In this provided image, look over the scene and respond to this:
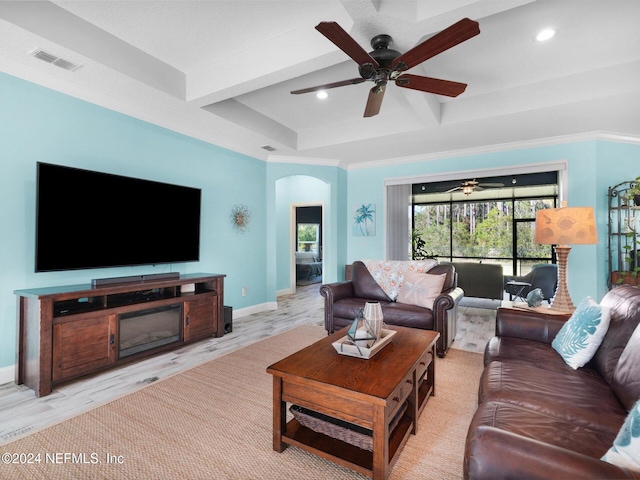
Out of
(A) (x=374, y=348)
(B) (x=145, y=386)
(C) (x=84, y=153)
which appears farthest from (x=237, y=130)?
(A) (x=374, y=348)

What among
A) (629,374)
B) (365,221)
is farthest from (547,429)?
(365,221)

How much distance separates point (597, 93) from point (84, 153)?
5.03 m

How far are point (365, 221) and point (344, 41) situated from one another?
430 cm

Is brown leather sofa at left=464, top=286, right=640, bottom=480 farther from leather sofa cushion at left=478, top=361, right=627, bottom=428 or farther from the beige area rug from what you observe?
the beige area rug

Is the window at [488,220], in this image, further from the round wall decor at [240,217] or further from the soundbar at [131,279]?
the soundbar at [131,279]

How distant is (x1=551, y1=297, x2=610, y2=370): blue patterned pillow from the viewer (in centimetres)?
180

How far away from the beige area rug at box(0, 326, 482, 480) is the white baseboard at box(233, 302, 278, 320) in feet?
7.06

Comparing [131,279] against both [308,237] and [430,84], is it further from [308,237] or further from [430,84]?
[308,237]

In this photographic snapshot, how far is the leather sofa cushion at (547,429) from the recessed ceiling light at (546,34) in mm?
2821

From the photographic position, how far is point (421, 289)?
3.45 meters

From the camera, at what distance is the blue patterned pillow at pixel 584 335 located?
1799mm

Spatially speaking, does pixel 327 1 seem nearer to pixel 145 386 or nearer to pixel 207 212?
pixel 207 212

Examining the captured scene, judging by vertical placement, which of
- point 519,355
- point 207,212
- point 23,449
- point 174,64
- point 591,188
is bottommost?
point 23,449

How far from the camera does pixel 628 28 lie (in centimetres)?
255
